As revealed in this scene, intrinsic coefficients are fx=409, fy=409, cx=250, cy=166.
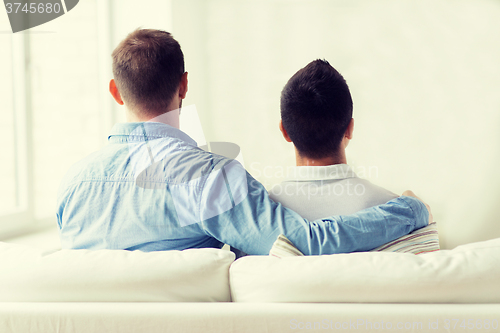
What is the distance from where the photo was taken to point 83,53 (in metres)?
2.51

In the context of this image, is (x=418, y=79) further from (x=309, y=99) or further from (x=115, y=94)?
(x=115, y=94)

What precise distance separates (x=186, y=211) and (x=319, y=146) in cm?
42

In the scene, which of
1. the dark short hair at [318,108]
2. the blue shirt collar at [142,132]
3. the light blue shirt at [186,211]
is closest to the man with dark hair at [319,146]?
the dark short hair at [318,108]

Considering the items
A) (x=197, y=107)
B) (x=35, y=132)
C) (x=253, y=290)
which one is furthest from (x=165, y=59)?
(x=197, y=107)

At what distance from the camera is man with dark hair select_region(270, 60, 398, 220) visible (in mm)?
1025

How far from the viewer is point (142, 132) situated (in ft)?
3.41

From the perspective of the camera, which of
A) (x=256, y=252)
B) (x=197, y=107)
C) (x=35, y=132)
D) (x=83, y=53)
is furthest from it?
(x=197, y=107)

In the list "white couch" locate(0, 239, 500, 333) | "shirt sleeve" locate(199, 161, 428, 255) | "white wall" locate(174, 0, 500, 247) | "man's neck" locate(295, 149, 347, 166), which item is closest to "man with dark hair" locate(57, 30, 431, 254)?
"shirt sleeve" locate(199, 161, 428, 255)

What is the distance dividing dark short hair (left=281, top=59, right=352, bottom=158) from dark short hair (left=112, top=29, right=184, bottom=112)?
1.08ft

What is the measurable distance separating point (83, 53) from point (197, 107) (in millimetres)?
832

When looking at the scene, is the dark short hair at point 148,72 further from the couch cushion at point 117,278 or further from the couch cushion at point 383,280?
the couch cushion at point 383,280

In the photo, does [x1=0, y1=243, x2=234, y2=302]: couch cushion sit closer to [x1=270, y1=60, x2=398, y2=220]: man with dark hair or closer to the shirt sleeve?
the shirt sleeve

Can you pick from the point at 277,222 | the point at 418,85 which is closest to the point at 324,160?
the point at 277,222

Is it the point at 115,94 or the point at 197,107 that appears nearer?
the point at 115,94
